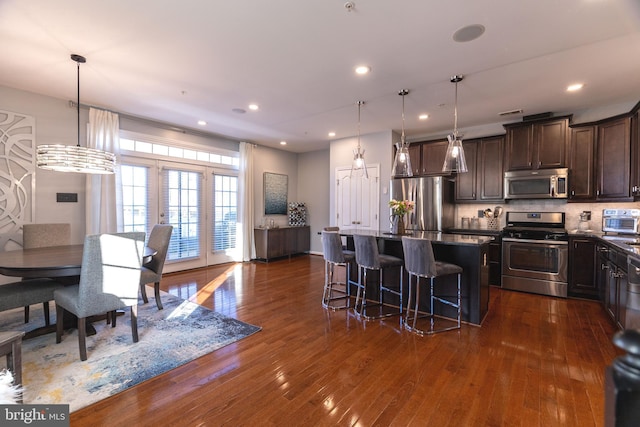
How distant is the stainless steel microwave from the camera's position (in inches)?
169

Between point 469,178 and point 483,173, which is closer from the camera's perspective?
point 483,173

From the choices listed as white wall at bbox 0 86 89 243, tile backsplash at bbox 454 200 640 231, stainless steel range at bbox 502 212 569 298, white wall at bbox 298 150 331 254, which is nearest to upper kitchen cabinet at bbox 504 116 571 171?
tile backsplash at bbox 454 200 640 231

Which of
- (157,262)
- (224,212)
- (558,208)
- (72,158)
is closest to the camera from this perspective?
(72,158)

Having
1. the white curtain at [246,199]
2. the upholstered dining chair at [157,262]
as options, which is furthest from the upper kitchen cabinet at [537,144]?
the upholstered dining chair at [157,262]

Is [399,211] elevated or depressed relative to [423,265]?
elevated

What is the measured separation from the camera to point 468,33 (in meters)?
2.48

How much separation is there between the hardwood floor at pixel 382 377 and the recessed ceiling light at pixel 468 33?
284 centimetres

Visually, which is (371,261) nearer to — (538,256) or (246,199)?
(538,256)

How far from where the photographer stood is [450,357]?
2.45 meters

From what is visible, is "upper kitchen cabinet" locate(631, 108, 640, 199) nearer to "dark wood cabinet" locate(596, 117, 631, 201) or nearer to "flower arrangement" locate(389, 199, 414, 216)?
"dark wood cabinet" locate(596, 117, 631, 201)

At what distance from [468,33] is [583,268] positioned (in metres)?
3.66

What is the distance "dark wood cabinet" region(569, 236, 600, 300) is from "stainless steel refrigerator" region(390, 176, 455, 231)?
69.1 inches

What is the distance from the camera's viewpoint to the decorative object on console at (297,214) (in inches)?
301

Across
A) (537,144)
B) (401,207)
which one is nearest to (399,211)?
(401,207)
